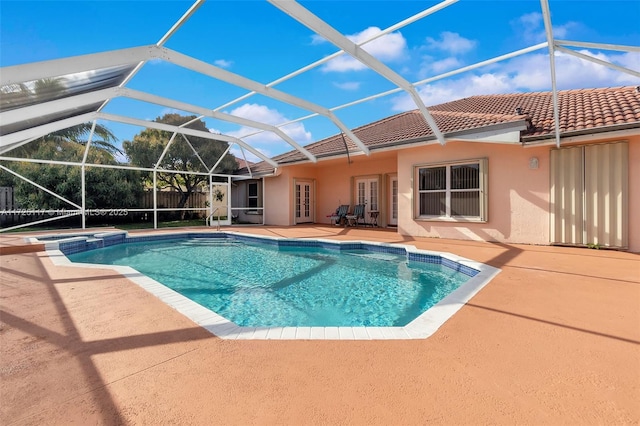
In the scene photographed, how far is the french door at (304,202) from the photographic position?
16.1 meters

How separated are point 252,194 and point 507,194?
14.0 metres

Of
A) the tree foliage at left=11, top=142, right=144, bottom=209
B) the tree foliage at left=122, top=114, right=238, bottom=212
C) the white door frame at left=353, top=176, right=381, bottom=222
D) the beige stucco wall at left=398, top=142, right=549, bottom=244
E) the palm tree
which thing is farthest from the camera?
the tree foliage at left=122, top=114, right=238, bottom=212

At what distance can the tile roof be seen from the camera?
25.1 feet

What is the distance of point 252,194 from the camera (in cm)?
1905

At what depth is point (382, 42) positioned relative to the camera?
6.54 metres

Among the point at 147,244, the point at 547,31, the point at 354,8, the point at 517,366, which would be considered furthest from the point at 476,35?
the point at 147,244

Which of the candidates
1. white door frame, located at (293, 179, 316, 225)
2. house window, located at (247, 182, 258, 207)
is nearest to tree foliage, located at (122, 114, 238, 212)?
house window, located at (247, 182, 258, 207)

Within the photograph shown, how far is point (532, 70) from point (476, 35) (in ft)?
6.19

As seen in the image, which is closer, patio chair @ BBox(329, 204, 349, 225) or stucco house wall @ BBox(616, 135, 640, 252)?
stucco house wall @ BBox(616, 135, 640, 252)

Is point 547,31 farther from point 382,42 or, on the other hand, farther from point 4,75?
point 4,75

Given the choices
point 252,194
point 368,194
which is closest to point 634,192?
point 368,194

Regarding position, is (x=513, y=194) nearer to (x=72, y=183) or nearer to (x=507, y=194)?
(x=507, y=194)

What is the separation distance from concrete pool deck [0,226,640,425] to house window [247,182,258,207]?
584 inches

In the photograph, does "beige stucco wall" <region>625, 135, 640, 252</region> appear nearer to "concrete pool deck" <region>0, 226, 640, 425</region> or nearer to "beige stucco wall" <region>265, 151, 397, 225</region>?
"concrete pool deck" <region>0, 226, 640, 425</region>
